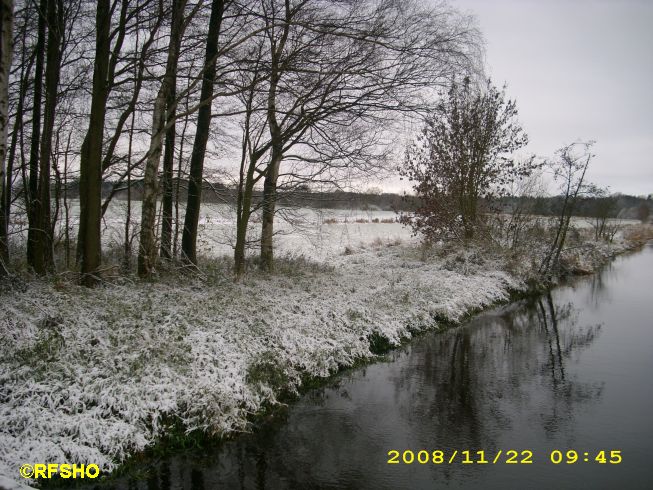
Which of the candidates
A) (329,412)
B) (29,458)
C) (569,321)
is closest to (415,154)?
(569,321)

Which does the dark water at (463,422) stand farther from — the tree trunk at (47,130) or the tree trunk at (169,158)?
the tree trunk at (47,130)

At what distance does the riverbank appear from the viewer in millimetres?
5102

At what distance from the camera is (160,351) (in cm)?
655

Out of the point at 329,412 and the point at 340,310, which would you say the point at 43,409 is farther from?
the point at 340,310

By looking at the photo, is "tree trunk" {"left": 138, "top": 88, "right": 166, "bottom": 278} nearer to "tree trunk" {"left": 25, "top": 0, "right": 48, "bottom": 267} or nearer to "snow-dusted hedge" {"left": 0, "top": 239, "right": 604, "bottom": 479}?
"snow-dusted hedge" {"left": 0, "top": 239, "right": 604, "bottom": 479}

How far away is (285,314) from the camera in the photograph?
897cm

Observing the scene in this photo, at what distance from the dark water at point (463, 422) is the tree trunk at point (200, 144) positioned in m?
5.40

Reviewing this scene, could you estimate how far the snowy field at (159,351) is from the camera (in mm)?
5094

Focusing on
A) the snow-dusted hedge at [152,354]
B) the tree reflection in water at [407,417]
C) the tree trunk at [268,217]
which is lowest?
the tree reflection in water at [407,417]

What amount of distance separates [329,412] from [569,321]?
10.1 metres

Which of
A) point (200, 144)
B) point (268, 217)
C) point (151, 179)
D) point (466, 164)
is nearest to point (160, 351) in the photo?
point (151, 179)

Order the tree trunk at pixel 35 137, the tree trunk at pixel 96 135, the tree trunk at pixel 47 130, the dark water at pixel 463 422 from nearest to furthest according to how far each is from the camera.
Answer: the dark water at pixel 463 422, the tree trunk at pixel 96 135, the tree trunk at pixel 47 130, the tree trunk at pixel 35 137

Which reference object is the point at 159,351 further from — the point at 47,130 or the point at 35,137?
the point at 35,137

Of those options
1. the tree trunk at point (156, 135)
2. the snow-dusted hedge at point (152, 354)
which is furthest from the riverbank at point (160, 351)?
the tree trunk at point (156, 135)
